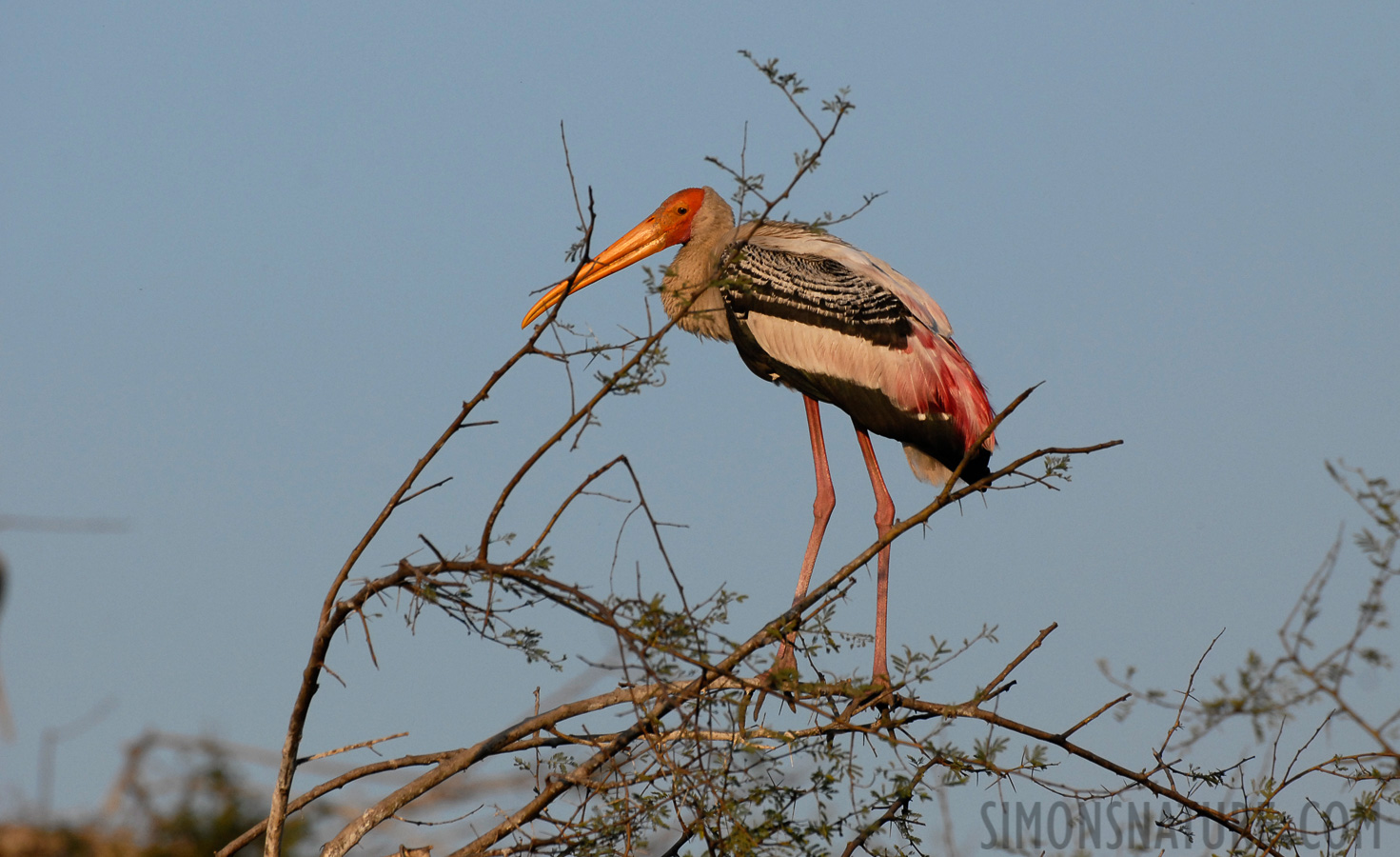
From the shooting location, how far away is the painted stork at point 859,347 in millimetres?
6379

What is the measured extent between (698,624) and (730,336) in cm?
343

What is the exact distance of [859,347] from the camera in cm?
647

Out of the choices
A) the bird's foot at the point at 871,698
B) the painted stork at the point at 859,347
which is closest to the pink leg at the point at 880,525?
the painted stork at the point at 859,347

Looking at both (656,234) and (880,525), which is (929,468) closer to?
(880,525)

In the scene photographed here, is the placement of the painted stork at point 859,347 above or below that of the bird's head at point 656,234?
below

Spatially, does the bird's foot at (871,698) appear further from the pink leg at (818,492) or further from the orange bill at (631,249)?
the orange bill at (631,249)

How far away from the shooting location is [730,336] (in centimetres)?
692

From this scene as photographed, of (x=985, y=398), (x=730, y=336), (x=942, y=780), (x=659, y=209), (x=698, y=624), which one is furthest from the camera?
(x=659, y=209)

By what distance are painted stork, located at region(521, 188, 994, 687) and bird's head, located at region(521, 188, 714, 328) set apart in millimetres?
614

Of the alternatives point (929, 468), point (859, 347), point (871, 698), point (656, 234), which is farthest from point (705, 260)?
point (871, 698)

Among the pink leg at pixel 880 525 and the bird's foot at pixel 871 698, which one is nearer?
the bird's foot at pixel 871 698

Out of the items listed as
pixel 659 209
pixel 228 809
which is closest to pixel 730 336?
pixel 659 209

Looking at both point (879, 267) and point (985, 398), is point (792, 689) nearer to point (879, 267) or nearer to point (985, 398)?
point (985, 398)

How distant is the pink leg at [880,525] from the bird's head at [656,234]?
1.55 m
